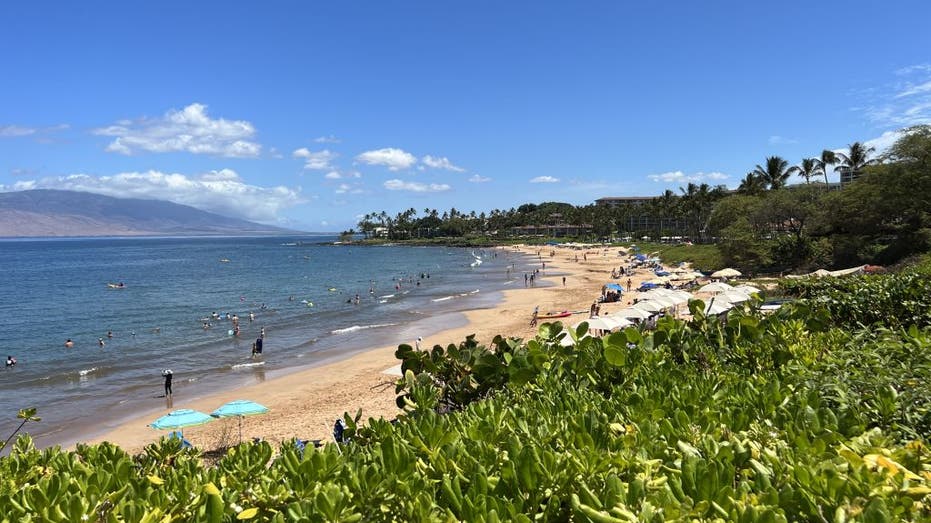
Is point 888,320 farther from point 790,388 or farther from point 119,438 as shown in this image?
point 119,438

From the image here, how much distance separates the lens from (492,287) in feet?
171

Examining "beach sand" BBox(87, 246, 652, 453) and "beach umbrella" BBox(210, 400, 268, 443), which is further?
"beach sand" BBox(87, 246, 652, 453)

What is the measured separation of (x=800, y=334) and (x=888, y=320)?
299 cm

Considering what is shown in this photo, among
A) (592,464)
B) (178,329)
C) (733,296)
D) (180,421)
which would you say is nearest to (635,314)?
(733,296)

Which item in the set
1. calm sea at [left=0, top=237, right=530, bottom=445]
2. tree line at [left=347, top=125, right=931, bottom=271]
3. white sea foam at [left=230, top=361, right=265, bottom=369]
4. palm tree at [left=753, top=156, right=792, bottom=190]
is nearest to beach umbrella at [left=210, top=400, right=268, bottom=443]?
calm sea at [left=0, top=237, right=530, bottom=445]

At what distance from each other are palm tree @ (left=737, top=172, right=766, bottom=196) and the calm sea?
35.6 meters

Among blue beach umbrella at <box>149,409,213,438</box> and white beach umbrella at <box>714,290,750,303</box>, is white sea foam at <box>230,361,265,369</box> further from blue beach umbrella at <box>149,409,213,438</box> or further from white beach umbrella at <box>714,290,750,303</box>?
white beach umbrella at <box>714,290,750,303</box>

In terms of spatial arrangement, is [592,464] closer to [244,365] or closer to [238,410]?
[238,410]

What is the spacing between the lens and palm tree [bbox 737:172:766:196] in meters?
71.2

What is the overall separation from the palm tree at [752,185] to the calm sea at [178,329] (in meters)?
35.6

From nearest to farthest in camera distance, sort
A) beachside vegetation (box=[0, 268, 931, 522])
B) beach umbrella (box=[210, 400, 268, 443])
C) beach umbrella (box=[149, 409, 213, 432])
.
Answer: beachside vegetation (box=[0, 268, 931, 522]) < beach umbrella (box=[149, 409, 213, 432]) < beach umbrella (box=[210, 400, 268, 443])

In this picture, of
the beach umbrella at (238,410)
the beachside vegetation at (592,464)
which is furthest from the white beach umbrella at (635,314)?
the beachside vegetation at (592,464)

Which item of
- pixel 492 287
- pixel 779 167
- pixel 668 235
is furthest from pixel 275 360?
pixel 668 235

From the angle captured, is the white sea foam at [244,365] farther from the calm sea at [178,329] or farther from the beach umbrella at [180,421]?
the beach umbrella at [180,421]
